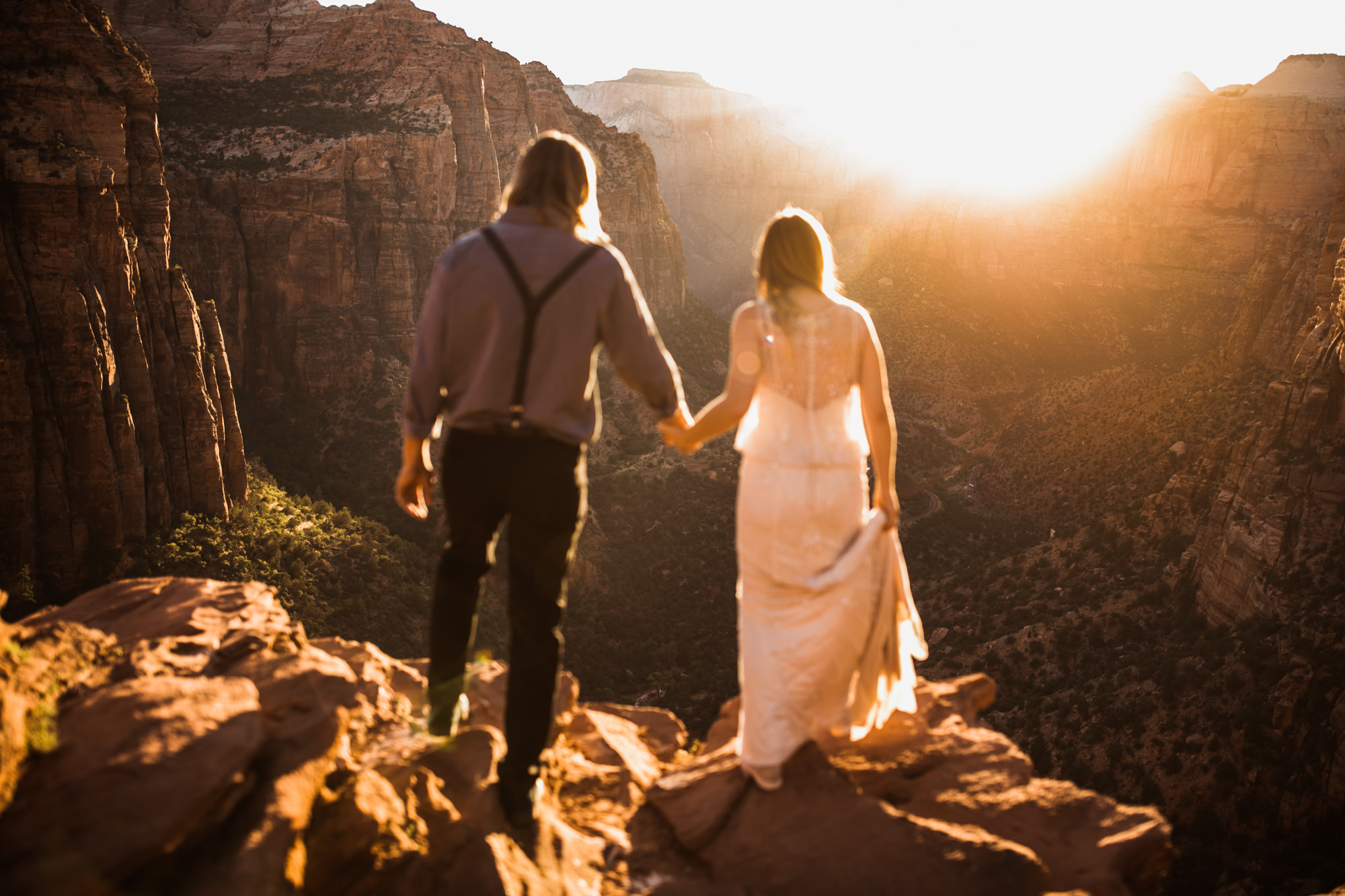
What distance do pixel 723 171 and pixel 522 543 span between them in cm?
11241

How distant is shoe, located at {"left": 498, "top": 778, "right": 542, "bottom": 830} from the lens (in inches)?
146

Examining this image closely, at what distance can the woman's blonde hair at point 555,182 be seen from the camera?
11.5 ft

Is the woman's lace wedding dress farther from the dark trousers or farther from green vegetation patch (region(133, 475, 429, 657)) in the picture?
green vegetation patch (region(133, 475, 429, 657))

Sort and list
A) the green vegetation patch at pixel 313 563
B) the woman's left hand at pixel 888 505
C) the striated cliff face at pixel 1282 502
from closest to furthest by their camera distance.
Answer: the woman's left hand at pixel 888 505, the striated cliff face at pixel 1282 502, the green vegetation patch at pixel 313 563

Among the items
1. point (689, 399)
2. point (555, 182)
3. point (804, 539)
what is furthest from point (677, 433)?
point (689, 399)

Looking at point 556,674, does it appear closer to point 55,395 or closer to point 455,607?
point 455,607

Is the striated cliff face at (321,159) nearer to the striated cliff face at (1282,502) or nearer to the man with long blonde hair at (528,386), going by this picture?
the striated cliff face at (1282,502)

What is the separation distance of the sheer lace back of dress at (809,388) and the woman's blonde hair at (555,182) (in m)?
1.06

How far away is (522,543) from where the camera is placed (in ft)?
11.5

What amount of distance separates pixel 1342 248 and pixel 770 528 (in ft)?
103

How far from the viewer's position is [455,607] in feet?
12.6

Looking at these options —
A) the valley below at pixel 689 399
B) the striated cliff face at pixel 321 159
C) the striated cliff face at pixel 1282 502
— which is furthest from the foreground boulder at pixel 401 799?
the striated cliff face at pixel 321 159

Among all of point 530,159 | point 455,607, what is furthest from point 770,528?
point 530,159

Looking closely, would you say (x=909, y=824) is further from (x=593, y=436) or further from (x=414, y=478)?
(x=414, y=478)
